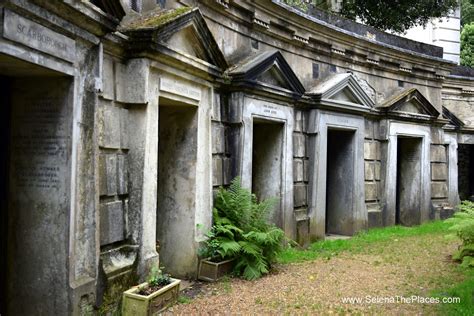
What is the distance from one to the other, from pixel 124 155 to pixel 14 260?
1.48 meters

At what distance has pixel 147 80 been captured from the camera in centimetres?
503

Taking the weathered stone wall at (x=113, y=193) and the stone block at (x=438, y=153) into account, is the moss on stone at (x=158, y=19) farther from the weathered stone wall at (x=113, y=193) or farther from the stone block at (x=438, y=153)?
the stone block at (x=438, y=153)

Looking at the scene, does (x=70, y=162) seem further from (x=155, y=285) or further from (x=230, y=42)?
(x=230, y=42)

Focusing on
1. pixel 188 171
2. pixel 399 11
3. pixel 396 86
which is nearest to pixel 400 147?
pixel 396 86

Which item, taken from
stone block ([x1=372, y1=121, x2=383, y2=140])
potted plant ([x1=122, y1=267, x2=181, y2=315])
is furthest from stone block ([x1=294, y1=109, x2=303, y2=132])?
potted plant ([x1=122, y1=267, x2=181, y2=315])

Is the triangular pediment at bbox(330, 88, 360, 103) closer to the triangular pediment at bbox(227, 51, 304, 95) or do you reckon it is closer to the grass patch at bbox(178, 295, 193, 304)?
the triangular pediment at bbox(227, 51, 304, 95)

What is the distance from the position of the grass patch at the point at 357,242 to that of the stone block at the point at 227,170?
5.06 ft

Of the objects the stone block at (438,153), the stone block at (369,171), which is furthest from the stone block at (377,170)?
the stone block at (438,153)

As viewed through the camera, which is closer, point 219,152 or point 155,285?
point 155,285

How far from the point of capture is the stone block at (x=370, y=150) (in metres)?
10.7

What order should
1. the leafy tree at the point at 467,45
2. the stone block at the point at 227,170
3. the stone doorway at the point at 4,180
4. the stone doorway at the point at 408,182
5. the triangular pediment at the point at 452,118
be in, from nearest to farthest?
the stone doorway at the point at 4,180, the stone block at the point at 227,170, the stone doorway at the point at 408,182, the triangular pediment at the point at 452,118, the leafy tree at the point at 467,45

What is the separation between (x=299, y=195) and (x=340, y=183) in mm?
1845

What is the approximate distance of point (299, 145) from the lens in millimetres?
8898

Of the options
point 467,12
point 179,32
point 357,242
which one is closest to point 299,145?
point 357,242
